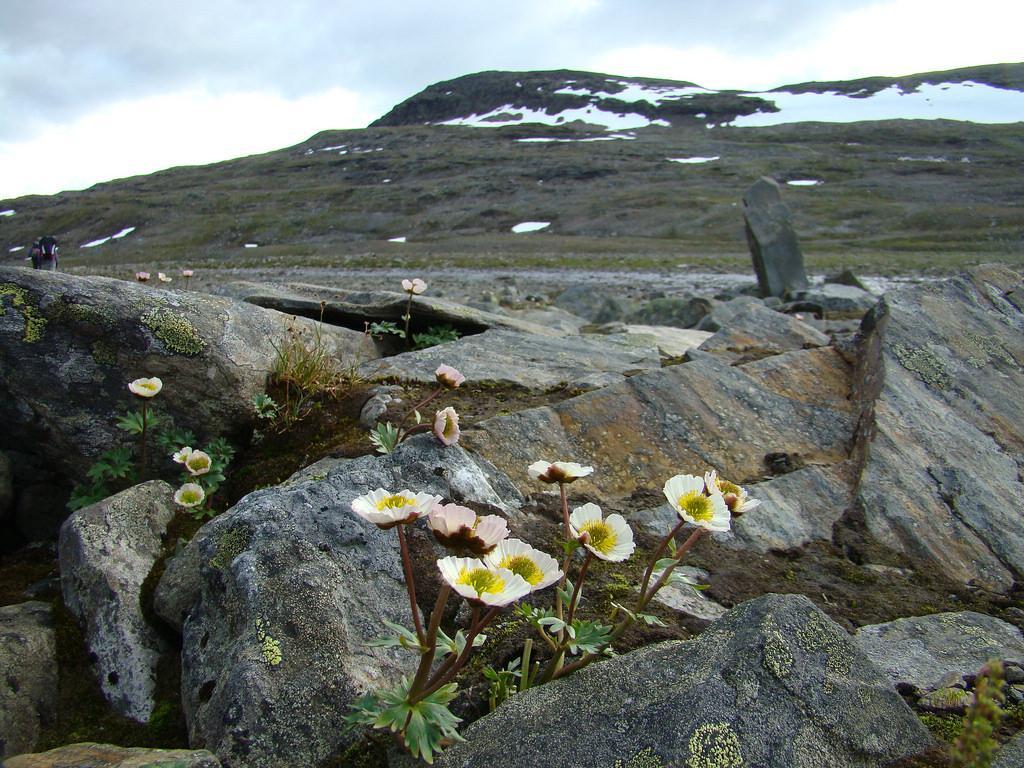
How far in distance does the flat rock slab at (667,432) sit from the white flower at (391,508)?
157cm

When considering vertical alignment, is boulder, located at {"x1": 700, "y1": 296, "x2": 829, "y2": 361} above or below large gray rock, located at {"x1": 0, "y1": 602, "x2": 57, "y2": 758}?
below

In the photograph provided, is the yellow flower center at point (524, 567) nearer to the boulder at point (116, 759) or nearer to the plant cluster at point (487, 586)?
the plant cluster at point (487, 586)

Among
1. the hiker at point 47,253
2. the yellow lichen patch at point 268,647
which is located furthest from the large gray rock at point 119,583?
the hiker at point 47,253

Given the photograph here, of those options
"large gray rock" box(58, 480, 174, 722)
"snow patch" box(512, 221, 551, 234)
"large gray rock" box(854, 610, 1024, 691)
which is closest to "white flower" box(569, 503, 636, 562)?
"large gray rock" box(854, 610, 1024, 691)

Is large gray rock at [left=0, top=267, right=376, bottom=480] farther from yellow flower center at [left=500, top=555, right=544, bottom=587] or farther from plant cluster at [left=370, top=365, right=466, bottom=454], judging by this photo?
yellow flower center at [left=500, top=555, right=544, bottom=587]

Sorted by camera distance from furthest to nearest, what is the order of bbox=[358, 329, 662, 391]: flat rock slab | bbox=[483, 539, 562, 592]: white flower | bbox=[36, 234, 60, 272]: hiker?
bbox=[36, 234, 60, 272]: hiker < bbox=[358, 329, 662, 391]: flat rock slab < bbox=[483, 539, 562, 592]: white flower

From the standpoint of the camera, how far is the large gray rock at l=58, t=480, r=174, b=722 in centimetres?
304

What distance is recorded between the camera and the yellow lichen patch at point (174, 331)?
4.82 metres

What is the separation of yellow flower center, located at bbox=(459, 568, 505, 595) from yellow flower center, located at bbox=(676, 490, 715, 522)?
731mm

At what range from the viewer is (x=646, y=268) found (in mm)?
31156

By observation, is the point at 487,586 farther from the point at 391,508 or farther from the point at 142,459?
the point at 142,459

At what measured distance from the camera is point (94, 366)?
4.79 meters

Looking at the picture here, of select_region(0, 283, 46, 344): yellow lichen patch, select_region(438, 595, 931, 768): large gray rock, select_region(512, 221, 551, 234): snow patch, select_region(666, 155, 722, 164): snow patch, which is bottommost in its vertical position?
select_region(512, 221, 551, 234): snow patch

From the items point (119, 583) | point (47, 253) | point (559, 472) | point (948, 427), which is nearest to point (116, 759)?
point (119, 583)
